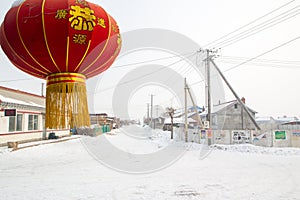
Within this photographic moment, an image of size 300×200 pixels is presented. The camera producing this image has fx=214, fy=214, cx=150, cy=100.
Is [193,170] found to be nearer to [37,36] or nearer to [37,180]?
[37,180]

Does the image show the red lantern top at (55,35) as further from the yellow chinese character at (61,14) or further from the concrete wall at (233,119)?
the concrete wall at (233,119)

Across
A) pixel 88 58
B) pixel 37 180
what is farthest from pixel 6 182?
pixel 88 58

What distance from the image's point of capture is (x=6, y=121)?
18672mm

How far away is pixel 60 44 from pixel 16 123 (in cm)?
1946

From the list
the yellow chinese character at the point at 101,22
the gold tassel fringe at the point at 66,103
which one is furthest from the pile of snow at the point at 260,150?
the yellow chinese character at the point at 101,22

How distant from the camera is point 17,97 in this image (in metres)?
21.1

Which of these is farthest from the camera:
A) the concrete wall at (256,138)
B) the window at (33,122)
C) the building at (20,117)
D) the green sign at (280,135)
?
the window at (33,122)

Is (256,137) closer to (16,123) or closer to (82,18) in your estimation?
(82,18)

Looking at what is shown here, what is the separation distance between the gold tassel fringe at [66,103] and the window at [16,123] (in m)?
18.0

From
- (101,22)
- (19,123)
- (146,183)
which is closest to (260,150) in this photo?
(146,183)

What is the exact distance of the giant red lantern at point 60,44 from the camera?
443 cm

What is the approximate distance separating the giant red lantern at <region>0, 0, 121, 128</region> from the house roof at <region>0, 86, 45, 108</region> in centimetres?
1487

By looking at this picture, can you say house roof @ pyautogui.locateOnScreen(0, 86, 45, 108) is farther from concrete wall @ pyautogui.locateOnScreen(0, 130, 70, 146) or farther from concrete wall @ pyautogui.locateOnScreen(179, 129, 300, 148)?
concrete wall @ pyautogui.locateOnScreen(179, 129, 300, 148)

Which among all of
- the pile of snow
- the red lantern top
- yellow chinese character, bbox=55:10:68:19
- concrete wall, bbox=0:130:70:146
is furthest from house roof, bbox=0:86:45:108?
the pile of snow
